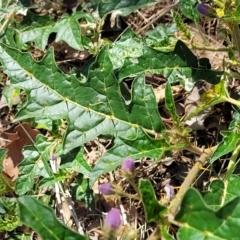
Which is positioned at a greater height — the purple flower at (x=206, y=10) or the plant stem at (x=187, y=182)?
the purple flower at (x=206, y=10)

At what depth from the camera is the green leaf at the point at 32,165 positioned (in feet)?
7.38

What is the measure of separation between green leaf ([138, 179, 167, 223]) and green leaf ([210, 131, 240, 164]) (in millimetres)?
367

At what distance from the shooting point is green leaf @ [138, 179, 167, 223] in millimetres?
1485

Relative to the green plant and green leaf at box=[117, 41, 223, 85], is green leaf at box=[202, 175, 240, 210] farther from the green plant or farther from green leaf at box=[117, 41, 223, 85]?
green leaf at box=[117, 41, 223, 85]

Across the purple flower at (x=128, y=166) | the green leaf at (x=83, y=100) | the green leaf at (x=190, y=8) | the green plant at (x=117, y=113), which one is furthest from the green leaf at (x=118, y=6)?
the purple flower at (x=128, y=166)

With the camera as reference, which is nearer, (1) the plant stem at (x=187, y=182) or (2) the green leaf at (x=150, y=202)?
(2) the green leaf at (x=150, y=202)

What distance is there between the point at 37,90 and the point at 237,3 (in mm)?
778

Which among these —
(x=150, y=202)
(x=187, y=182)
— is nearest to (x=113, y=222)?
(x=150, y=202)

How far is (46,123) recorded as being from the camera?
90.1 inches

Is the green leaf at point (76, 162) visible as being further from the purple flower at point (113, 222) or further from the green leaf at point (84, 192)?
the purple flower at point (113, 222)

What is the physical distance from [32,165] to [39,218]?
84 centimetres

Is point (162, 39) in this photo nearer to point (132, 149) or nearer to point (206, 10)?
point (206, 10)

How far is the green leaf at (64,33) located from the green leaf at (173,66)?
37 centimetres

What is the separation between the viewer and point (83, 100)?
1.99 meters
